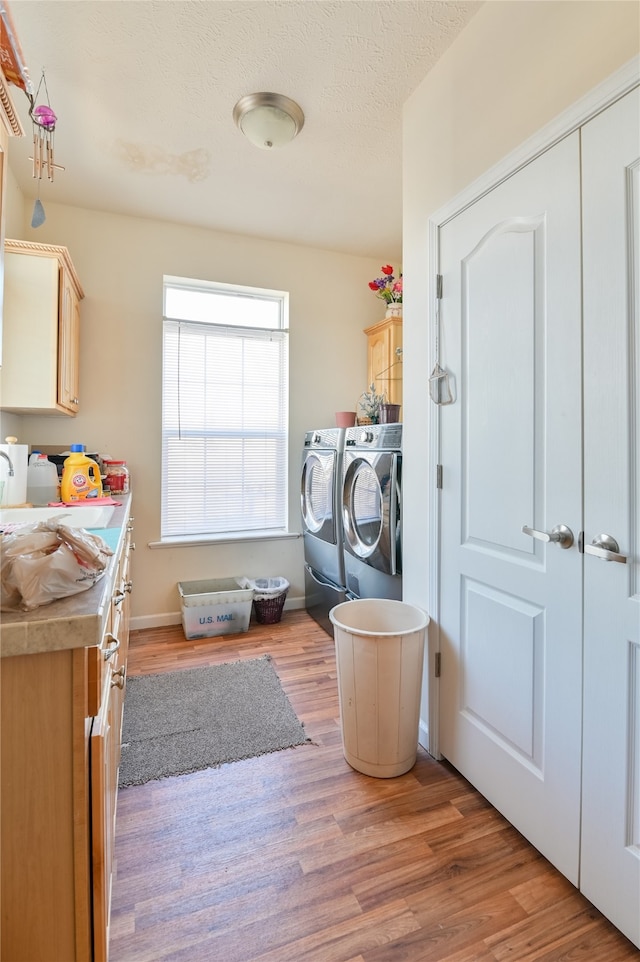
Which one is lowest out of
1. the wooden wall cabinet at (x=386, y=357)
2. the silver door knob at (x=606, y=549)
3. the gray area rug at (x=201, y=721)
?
the gray area rug at (x=201, y=721)

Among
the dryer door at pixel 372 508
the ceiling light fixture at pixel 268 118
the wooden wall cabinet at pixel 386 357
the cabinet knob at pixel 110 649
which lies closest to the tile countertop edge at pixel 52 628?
the cabinet knob at pixel 110 649

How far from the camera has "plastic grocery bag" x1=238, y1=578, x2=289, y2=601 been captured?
311 centimetres

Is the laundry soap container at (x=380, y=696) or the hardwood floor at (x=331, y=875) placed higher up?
the laundry soap container at (x=380, y=696)

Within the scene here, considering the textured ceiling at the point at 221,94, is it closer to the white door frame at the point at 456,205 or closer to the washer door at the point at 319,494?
the white door frame at the point at 456,205

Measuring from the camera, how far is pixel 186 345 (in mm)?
3123

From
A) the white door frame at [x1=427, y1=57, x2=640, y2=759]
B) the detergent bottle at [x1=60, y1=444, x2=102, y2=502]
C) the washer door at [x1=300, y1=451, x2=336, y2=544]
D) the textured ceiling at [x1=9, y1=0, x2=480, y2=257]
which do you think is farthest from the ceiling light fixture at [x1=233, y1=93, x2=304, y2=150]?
the detergent bottle at [x1=60, y1=444, x2=102, y2=502]

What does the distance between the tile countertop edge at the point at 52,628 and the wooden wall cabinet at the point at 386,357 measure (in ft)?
8.87

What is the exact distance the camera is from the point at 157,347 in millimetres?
3051

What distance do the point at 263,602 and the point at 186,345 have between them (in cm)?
189

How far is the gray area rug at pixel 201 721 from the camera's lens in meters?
1.76

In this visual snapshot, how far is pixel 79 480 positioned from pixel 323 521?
1.42m

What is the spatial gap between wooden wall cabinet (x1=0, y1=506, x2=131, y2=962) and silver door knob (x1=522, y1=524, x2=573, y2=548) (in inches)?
45.2

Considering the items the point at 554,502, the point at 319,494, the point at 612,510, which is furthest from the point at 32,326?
the point at 612,510

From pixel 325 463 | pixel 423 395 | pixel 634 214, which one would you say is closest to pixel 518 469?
pixel 423 395
